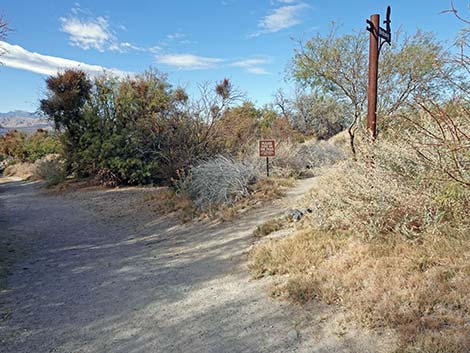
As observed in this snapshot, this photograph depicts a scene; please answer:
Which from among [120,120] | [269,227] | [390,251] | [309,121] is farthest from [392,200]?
[309,121]

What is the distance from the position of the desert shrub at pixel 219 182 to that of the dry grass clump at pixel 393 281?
417cm

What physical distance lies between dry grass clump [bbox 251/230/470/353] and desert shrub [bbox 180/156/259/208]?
4.17 meters

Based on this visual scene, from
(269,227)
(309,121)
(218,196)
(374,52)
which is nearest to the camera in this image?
(374,52)

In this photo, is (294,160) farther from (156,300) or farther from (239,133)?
(156,300)

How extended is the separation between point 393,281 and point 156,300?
8.80ft

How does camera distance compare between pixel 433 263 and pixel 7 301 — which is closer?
pixel 433 263

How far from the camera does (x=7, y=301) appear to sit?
427 centimetres

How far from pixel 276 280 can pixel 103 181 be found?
1178cm

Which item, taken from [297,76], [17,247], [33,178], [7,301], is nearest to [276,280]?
[7,301]

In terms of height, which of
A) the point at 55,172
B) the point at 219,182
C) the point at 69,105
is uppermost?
the point at 69,105

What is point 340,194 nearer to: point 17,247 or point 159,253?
point 159,253

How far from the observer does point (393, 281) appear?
3.20 metres

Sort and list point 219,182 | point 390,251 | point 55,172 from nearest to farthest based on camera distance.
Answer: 1. point 390,251
2. point 219,182
3. point 55,172

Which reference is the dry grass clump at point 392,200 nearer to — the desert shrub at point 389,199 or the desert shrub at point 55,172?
the desert shrub at point 389,199
